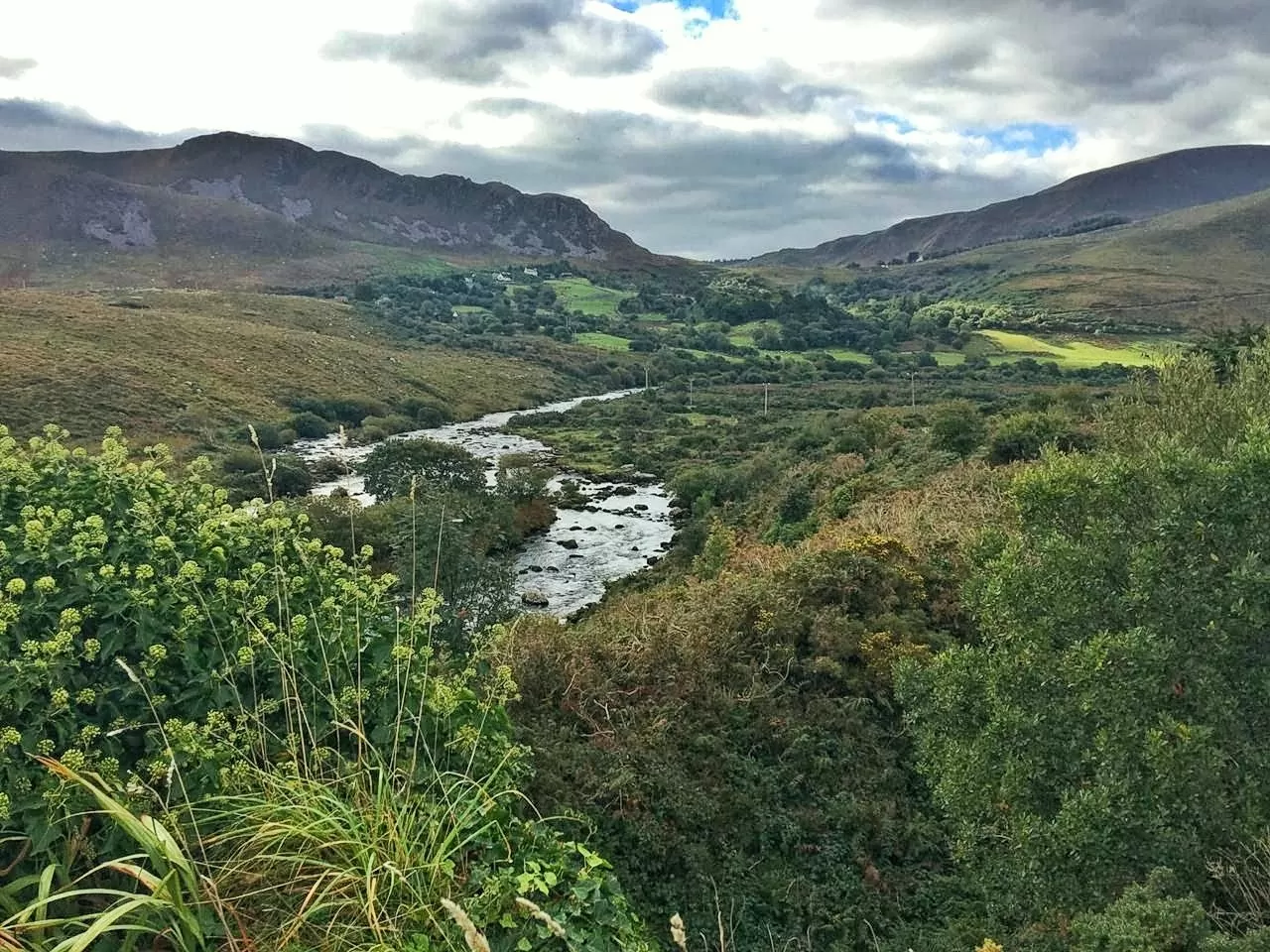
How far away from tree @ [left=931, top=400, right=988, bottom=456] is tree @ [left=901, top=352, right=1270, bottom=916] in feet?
91.3

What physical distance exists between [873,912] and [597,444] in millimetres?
66120

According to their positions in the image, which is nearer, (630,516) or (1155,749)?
(1155,749)

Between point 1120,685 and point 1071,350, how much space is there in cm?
13386

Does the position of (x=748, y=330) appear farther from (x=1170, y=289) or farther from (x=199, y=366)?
(x=199, y=366)

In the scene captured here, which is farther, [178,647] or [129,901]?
[178,647]

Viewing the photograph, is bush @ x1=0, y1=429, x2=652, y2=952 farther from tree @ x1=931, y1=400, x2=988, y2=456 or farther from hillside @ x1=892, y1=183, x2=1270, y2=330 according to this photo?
hillside @ x1=892, y1=183, x2=1270, y2=330

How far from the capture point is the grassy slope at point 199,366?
66.0 metres

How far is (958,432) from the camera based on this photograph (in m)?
37.5

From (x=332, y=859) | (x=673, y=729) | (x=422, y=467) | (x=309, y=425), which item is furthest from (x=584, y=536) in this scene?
(x=309, y=425)

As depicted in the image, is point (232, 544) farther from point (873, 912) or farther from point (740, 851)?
point (873, 912)

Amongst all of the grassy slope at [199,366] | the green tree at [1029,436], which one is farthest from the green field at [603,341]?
the green tree at [1029,436]

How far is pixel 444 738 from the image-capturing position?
213 inches

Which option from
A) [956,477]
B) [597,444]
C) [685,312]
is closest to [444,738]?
[956,477]

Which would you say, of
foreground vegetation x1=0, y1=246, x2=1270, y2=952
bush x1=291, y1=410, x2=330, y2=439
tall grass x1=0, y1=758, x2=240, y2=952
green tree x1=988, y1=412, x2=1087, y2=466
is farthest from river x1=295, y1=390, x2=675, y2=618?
tall grass x1=0, y1=758, x2=240, y2=952
